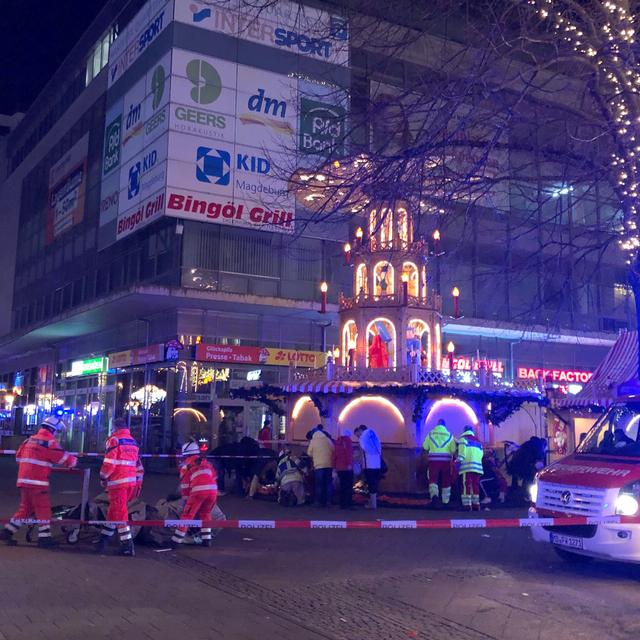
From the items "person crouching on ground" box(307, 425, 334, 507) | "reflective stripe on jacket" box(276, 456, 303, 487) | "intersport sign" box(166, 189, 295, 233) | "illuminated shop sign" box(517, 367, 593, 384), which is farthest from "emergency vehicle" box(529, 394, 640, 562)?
"illuminated shop sign" box(517, 367, 593, 384)

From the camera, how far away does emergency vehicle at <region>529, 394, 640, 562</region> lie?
27.8 ft

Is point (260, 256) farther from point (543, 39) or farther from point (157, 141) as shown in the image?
point (543, 39)

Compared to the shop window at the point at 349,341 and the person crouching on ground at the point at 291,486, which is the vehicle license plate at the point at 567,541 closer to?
the person crouching on ground at the point at 291,486

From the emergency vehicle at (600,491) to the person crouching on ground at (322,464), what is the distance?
22.0 ft

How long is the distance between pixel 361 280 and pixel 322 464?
613 cm

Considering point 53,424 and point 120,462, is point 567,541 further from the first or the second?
point 53,424

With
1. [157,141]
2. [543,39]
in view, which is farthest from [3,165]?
[543,39]

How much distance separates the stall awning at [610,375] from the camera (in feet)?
73.8

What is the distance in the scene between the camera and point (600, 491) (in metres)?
8.76

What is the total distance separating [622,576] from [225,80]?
24.6m

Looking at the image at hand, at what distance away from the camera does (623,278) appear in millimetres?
36531

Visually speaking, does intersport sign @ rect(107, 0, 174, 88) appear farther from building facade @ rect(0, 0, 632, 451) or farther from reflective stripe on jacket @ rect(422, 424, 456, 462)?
reflective stripe on jacket @ rect(422, 424, 456, 462)

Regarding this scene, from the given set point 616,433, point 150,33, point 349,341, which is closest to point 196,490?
point 616,433

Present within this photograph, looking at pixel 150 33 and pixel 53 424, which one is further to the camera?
pixel 150 33
